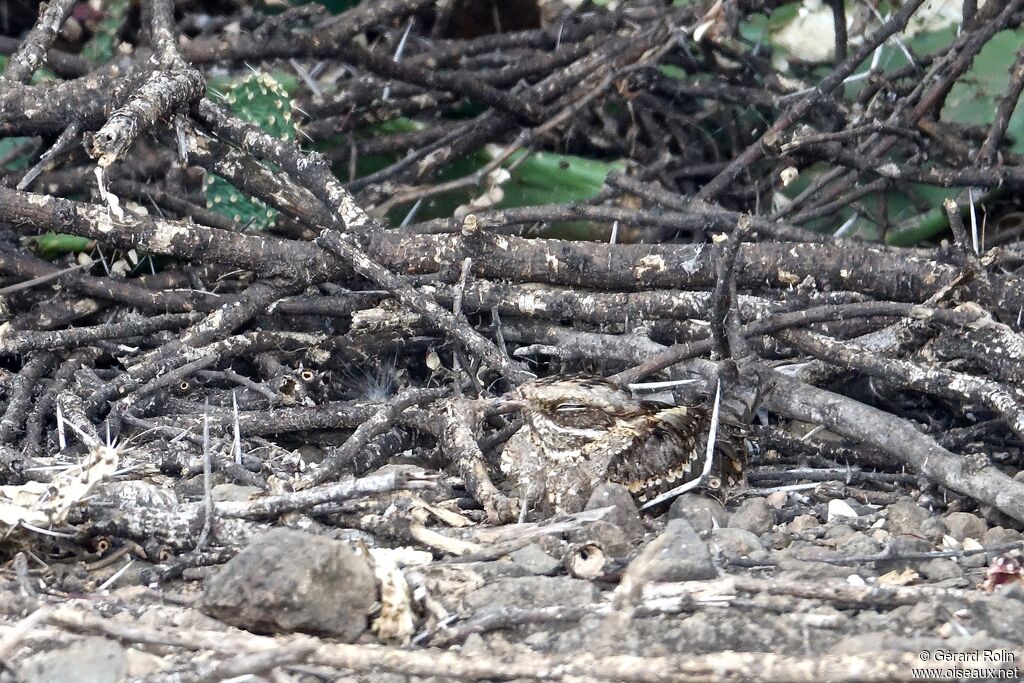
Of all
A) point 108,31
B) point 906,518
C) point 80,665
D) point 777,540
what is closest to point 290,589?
point 80,665

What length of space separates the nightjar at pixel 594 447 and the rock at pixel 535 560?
15 cm

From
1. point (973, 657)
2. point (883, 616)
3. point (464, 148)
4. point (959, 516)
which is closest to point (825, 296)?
point (959, 516)

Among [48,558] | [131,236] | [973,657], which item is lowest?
[48,558]

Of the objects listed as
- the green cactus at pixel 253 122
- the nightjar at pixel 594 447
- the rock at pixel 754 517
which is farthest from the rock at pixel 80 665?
the green cactus at pixel 253 122

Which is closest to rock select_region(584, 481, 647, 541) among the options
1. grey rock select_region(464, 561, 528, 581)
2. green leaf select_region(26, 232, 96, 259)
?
grey rock select_region(464, 561, 528, 581)

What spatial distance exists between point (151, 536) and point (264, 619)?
40 centimetres

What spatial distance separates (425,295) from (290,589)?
3.09ft

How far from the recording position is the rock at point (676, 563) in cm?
155

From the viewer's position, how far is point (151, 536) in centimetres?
178

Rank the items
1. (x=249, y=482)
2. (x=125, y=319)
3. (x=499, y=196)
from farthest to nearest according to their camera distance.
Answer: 1. (x=499, y=196)
2. (x=125, y=319)
3. (x=249, y=482)

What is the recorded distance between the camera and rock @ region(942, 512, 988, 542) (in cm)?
188

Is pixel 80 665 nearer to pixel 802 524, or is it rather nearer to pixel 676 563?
pixel 676 563

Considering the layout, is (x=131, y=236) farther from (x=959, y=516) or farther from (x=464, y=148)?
(x=959, y=516)

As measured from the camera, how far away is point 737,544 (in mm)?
1758
